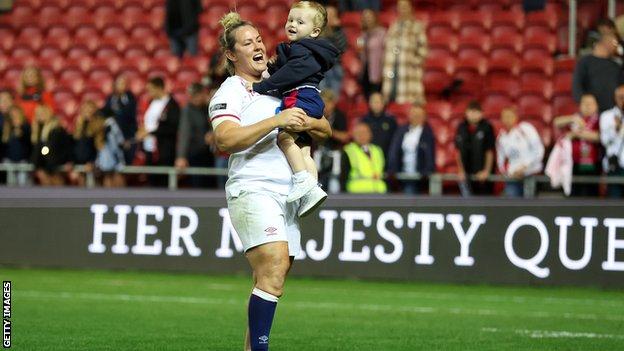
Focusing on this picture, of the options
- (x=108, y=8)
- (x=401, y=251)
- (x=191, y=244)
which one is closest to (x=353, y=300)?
(x=401, y=251)

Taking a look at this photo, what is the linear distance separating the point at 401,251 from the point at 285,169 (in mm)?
7865

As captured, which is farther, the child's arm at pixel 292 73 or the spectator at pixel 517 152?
the spectator at pixel 517 152

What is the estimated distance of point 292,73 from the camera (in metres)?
7.56

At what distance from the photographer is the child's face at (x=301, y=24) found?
778cm

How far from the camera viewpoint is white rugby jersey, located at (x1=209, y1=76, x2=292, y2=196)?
747cm

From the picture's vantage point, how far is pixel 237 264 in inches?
627

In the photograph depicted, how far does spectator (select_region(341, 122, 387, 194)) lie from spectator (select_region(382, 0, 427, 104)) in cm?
161

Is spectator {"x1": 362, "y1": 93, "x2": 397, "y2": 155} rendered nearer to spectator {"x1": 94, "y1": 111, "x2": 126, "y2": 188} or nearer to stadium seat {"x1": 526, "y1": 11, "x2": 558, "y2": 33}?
spectator {"x1": 94, "y1": 111, "x2": 126, "y2": 188}

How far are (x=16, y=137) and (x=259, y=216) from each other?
12433 mm

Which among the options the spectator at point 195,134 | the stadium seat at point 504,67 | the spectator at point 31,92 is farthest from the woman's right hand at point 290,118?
Answer: the stadium seat at point 504,67

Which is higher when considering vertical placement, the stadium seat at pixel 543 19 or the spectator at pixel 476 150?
the stadium seat at pixel 543 19

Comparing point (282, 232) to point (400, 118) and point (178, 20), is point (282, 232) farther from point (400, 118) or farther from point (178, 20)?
point (178, 20)

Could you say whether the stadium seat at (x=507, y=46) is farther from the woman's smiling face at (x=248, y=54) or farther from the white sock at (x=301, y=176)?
the white sock at (x=301, y=176)

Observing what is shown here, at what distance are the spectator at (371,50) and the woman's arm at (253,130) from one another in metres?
11.6
